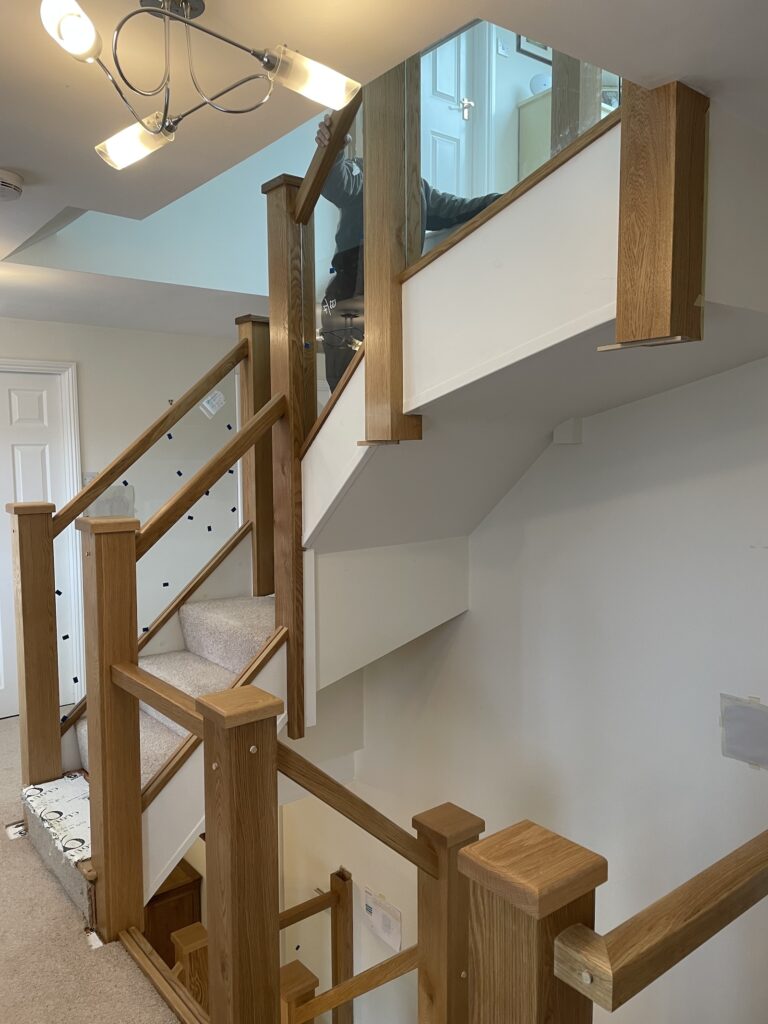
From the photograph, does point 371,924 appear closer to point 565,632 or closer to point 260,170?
point 565,632

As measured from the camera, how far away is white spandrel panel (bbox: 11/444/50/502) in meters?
3.96

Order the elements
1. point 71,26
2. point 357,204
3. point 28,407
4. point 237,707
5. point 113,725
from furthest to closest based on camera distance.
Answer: point 28,407 < point 357,204 < point 113,725 < point 237,707 < point 71,26

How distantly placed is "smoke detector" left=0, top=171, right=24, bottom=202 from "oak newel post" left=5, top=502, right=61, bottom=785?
3.13 feet

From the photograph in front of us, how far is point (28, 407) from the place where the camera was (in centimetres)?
396

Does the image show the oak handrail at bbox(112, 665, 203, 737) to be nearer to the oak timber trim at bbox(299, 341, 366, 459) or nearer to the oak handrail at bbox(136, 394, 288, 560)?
the oak handrail at bbox(136, 394, 288, 560)

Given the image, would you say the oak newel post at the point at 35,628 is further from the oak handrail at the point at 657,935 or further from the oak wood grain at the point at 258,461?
the oak handrail at the point at 657,935

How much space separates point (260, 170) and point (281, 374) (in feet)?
5.01

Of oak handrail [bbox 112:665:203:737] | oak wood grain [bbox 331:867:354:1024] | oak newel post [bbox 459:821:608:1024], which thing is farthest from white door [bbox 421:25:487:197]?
oak wood grain [bbox 331:867:354:1024]

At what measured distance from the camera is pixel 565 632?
2.68 m

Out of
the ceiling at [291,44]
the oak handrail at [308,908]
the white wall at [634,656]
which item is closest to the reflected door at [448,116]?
the ceiling at [291,44]

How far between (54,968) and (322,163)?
241 centimetres

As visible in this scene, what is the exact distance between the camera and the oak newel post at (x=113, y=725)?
2051 mm

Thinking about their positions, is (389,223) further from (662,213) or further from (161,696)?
(161,696)

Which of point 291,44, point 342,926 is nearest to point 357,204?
point 291,44
